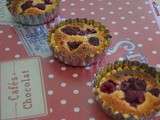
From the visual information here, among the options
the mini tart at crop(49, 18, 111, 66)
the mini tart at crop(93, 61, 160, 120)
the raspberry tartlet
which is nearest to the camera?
the mini tart at crop(93, 61, 160, 120)

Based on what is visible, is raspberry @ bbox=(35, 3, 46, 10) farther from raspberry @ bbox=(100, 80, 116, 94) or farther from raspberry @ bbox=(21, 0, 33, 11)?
raspberry @ bbox=(100, 80, 116, 94)

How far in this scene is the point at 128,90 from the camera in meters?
0.76

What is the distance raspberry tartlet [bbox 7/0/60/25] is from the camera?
96cm

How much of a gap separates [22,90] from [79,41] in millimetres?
199

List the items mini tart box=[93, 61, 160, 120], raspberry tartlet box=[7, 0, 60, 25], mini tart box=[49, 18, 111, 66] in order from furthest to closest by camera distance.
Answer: raspberry tartlet box=[7, 0, 60, 25], mini tart box=[49, 18, 111, 66], mini tart box=[93, 61, 160, 120]

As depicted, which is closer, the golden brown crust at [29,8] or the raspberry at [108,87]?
the raspberry at [108,87]

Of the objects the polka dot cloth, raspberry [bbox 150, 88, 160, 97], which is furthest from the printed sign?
raspberry [bbox 150, 88, 160, 97]

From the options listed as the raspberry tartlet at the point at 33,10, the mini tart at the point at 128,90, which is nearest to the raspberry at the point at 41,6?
the raspberry tartlet at the point at 33,10

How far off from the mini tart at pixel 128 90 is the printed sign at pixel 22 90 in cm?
15

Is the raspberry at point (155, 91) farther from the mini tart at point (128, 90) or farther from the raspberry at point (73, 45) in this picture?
the raspberry at point (73, 45)

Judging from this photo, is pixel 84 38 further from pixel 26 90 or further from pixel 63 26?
pixel 26 90

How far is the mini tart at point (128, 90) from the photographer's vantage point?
2.37 feet

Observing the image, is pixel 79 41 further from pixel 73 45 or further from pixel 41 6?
pixel 41 6

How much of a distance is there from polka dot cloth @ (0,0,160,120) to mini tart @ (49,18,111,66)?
3 centimetres
